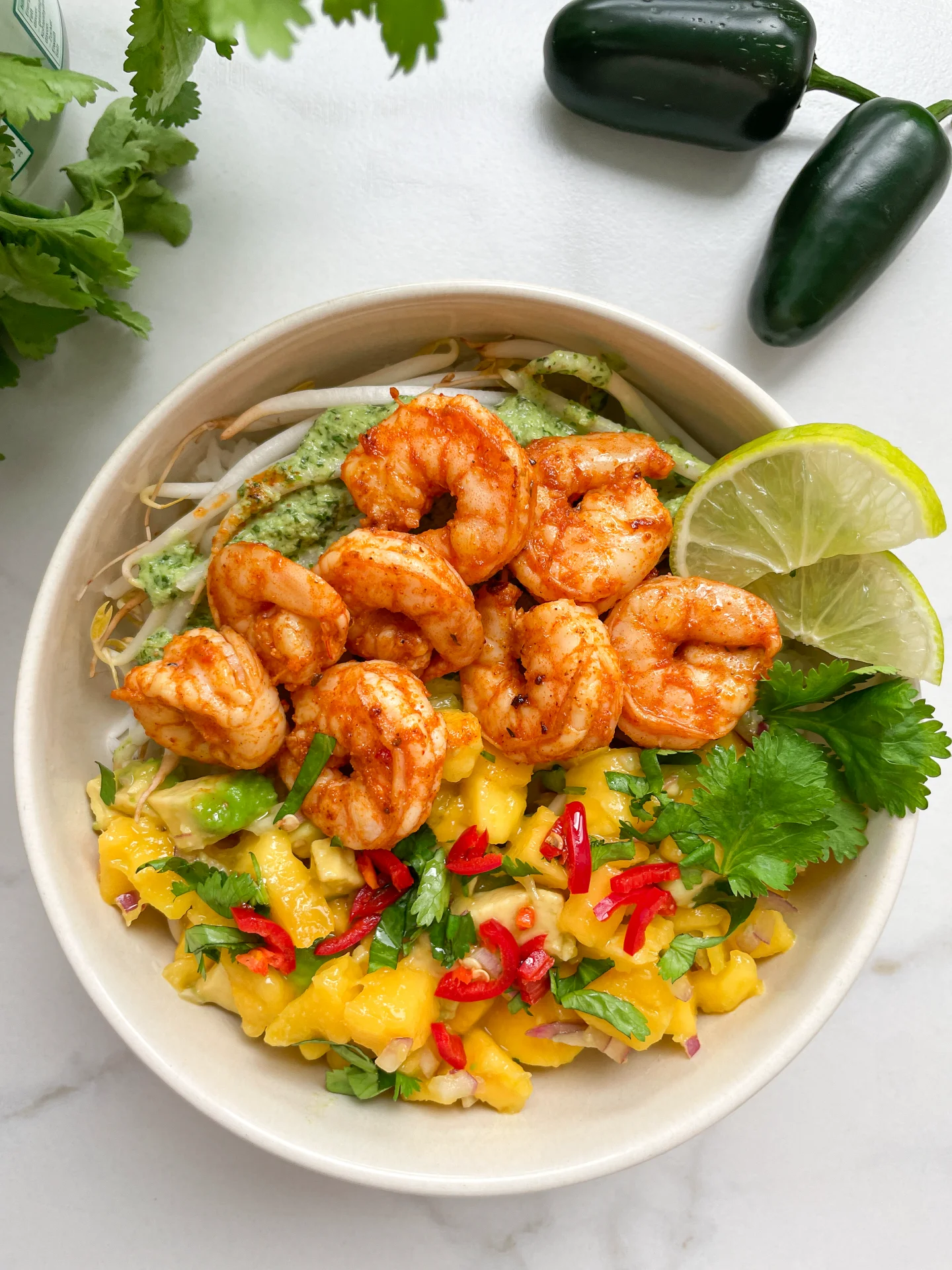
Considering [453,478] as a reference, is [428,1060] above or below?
below

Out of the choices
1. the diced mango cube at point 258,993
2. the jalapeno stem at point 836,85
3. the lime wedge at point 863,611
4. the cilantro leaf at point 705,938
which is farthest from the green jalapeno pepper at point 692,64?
the diced mango cube at point 258,993

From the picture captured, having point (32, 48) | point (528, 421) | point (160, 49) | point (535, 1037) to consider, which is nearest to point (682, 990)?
point (535, 1037)

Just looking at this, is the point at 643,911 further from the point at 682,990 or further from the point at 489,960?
the point at 489,960

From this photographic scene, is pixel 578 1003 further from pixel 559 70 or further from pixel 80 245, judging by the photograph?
pixel 559 70

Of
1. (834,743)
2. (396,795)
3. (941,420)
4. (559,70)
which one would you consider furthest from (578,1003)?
(559,70)

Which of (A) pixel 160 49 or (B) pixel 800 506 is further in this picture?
(B) pixel 800 506

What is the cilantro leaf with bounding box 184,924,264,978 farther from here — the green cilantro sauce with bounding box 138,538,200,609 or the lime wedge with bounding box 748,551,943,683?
the lime wedge with bounding box 748,551,943,683
